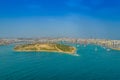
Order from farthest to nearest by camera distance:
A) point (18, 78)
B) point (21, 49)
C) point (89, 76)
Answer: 1. point (21, 49)
2. point (89, 76)
3. point (18, 78)

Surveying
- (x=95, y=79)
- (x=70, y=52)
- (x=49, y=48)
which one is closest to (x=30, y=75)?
(x=95, y=79)

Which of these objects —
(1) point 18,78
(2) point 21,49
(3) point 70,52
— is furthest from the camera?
(2) point 21,49

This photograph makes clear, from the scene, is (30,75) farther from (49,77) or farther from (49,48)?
(49,48)

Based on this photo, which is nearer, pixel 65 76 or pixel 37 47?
pixel 65 76

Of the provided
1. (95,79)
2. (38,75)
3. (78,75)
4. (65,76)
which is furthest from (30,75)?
(95,79)

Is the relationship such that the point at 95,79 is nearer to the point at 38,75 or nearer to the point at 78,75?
the point at 78,75

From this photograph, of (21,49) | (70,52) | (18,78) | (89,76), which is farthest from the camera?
(21,49)

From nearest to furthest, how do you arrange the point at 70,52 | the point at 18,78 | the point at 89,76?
the point at 18,78, the point at 89,76, the point at 70,52

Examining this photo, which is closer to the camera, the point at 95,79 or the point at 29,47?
the point at 95,79
